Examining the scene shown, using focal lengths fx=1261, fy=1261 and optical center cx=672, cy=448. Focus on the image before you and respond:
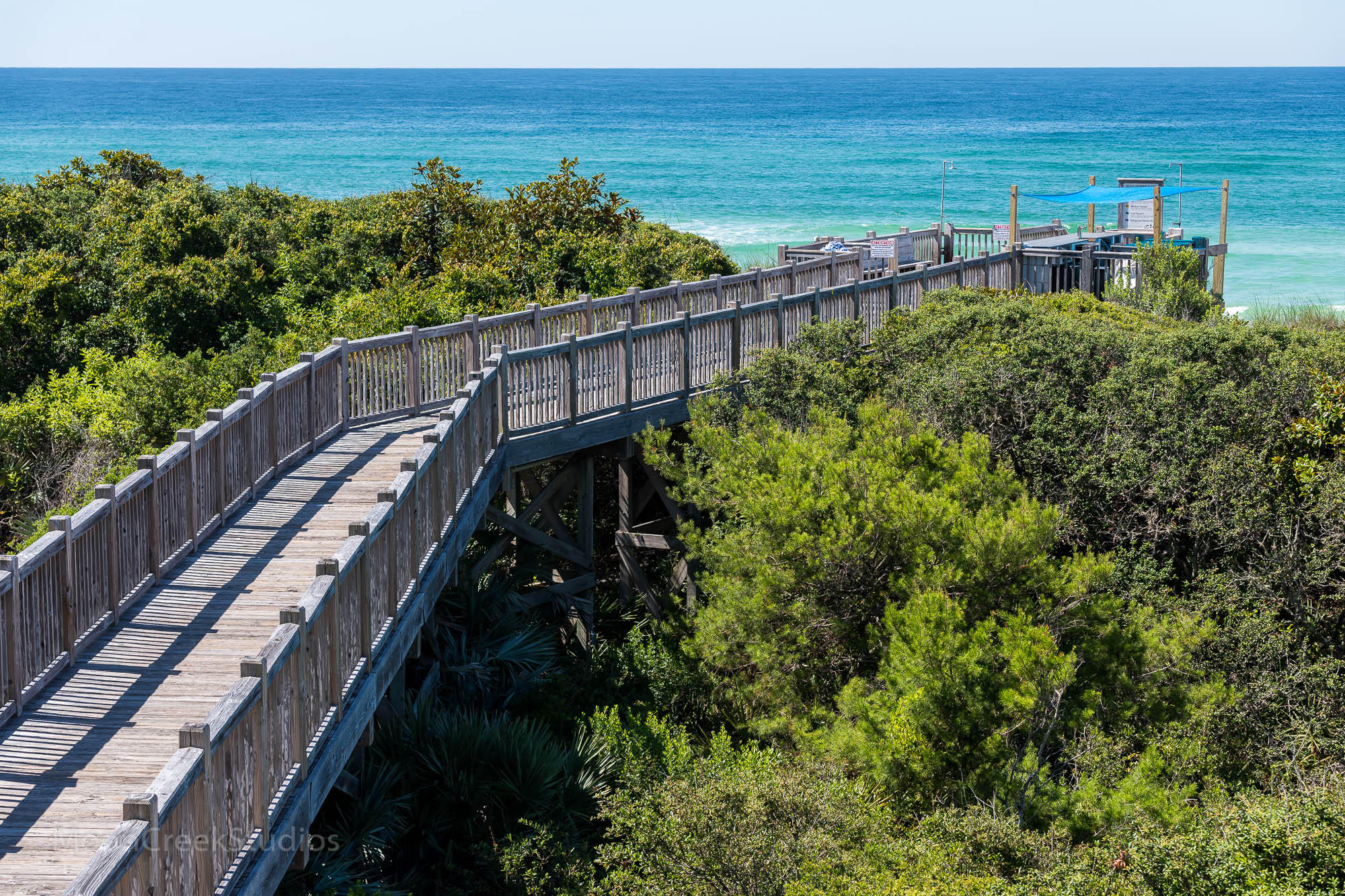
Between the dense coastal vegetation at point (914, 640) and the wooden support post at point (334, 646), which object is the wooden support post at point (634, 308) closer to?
the dense coastal vegetation at point (914, 640)

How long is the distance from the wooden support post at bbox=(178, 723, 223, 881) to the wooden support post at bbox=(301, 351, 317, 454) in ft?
25.3

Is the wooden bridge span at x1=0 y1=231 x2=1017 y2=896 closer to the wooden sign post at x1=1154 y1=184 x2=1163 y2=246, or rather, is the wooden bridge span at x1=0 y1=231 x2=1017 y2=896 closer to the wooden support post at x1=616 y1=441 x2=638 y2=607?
the wooden support post at x1=616 y1=441 x2=638 y2=607

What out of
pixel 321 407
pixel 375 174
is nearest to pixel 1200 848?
pixel 321 407

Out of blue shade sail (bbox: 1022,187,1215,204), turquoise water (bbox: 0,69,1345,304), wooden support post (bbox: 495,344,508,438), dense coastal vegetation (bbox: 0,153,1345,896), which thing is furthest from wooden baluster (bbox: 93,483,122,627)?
turquoise water (bbox: 0,69,1345,304)

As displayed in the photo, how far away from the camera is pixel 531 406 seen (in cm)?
1405

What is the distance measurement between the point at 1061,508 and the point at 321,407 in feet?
26.8

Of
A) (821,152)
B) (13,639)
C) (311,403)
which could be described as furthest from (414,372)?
(821,152)

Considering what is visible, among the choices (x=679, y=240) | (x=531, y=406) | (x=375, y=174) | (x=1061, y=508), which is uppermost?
(x=375, y=174)

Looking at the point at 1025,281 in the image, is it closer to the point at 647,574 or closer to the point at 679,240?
the point at 679,240

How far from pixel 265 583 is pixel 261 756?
3.61 m

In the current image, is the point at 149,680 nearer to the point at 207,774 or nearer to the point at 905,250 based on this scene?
the point at 207,774

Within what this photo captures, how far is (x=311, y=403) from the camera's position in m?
12.9

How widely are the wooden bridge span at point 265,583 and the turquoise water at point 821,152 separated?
145ft

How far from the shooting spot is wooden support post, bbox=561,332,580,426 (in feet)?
47.2
